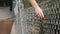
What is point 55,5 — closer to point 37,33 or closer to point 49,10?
point 49,10

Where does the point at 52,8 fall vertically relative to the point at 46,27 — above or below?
above

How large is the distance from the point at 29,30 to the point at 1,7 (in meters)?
3.51

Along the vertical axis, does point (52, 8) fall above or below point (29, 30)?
above

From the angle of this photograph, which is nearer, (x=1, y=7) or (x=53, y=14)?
(x=53, y=14)

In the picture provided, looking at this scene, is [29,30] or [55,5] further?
[29,30]

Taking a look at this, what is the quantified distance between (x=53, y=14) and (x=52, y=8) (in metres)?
0.05

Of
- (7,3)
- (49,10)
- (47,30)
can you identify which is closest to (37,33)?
(47,30)

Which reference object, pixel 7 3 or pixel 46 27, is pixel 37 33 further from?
pixel 7 3

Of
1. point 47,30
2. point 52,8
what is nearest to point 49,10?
point 52,8

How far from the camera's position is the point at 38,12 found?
0.93 m

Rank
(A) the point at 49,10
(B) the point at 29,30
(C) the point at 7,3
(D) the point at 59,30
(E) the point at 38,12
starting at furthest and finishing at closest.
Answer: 1. (C) the point at 7,3
2. (B) the point at 29,30
3. (A) the point at 49,10
4. (D) the point at 59,30
5. (E) the point at 38,12

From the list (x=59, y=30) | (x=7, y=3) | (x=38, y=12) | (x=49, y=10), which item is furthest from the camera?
(x=7, y=3)

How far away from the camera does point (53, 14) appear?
1.15 m

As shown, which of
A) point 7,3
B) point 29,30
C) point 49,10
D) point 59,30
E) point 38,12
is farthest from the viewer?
point 7,3
